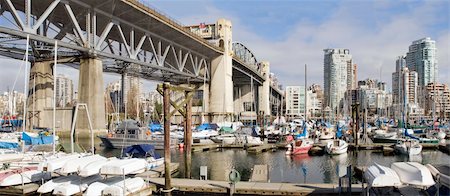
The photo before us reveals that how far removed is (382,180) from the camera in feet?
44.5

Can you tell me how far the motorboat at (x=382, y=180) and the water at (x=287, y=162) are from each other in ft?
37.6

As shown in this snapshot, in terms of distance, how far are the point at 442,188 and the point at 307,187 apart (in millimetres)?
6443

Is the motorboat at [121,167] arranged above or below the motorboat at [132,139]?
above

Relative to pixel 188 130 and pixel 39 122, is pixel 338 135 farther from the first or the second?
pixel 39 122

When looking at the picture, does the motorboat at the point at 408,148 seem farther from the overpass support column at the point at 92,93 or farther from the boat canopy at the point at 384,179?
the overpass support column at the point at 92,93

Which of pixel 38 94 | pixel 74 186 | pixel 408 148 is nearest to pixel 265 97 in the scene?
pixel 38 94

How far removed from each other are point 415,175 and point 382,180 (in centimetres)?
115

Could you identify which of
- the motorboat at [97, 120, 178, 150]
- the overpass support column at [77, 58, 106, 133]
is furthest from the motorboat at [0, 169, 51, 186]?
the overpass support column at [77, 58, 106, 133]

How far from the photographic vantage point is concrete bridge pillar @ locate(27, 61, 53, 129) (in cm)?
5700

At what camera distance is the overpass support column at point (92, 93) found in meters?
50.2

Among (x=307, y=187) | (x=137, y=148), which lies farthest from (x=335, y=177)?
(x=137, y=148)

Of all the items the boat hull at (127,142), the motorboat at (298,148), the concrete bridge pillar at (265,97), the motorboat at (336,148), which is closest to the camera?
the motorboat at (336,148)

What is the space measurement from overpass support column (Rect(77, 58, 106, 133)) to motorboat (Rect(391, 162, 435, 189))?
43.1 m

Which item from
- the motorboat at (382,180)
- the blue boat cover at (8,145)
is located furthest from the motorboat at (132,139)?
the motorboat at (382,180)
